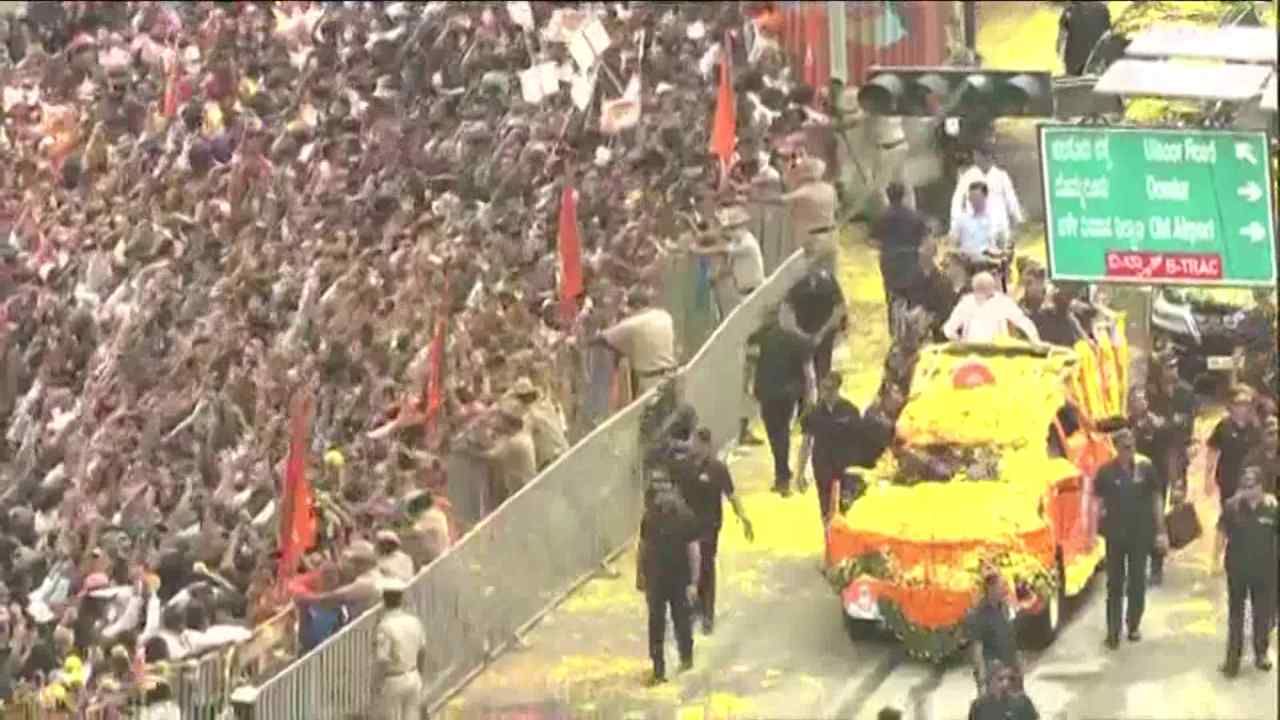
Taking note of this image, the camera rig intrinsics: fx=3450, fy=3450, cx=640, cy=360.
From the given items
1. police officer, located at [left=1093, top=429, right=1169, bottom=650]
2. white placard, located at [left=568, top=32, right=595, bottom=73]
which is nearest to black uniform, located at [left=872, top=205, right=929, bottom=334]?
white placard, located at [left=568, top=32, right=595, bottom=73]

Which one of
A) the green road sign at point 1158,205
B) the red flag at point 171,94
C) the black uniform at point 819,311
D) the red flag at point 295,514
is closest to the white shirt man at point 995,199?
the black uniform at point 819,311

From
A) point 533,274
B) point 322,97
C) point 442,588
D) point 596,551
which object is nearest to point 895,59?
point 322,97

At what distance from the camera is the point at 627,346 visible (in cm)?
2275

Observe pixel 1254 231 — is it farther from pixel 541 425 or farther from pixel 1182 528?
pixel 541 425

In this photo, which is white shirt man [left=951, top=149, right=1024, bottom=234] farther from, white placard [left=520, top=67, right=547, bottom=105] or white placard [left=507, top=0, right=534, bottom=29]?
white placard [left=507, top=0, right=534, bottom=29]

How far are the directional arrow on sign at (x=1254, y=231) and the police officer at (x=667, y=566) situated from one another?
3783 mm

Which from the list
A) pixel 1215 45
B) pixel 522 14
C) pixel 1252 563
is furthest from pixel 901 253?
pixel 522 14

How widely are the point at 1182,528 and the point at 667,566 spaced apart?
3.51 meters

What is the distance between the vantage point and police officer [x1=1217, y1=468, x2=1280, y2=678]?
739 inches

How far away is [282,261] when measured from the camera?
79.6 feet

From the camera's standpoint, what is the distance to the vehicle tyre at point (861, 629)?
20172 millimetres

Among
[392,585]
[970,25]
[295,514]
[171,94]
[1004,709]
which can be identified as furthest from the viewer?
[970,25]

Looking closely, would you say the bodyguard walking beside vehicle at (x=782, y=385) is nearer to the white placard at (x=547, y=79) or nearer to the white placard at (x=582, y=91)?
the white placard at (x=582, y=91)

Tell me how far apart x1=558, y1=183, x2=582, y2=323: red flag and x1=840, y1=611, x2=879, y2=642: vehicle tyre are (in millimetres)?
3839
